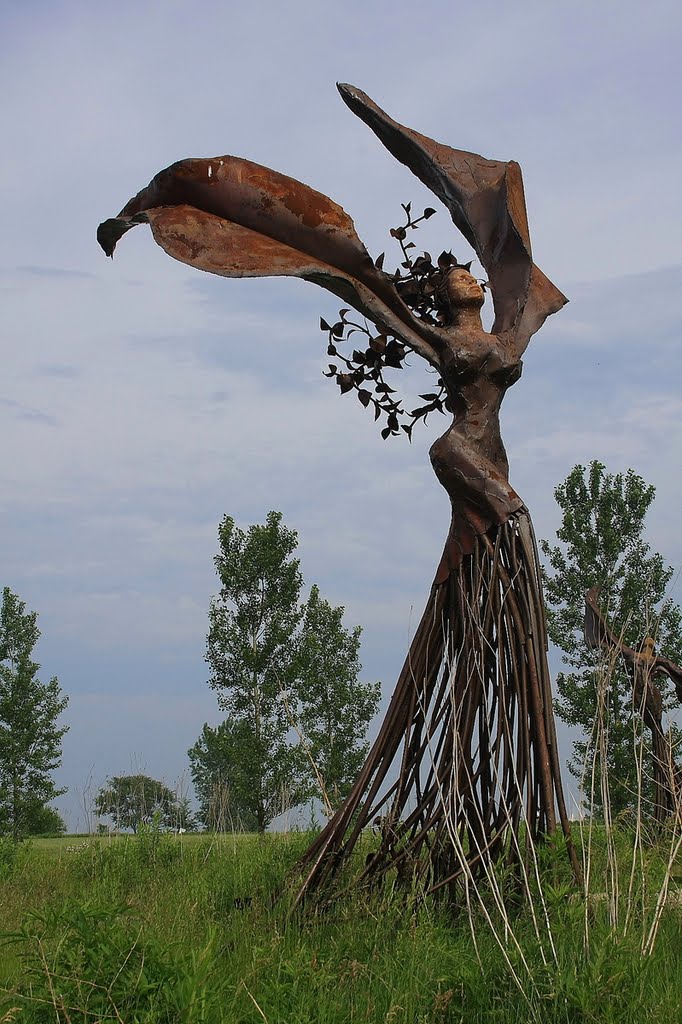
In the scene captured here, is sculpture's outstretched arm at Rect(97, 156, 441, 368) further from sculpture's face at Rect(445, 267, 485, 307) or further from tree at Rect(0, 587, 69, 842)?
tree at Rect(0, 587, 69, 842)

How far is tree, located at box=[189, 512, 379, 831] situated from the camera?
13.5m

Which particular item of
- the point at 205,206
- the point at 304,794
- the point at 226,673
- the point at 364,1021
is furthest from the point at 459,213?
the point at 226,673

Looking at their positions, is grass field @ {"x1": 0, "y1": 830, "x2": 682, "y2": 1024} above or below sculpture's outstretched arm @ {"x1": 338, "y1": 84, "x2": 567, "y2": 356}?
below

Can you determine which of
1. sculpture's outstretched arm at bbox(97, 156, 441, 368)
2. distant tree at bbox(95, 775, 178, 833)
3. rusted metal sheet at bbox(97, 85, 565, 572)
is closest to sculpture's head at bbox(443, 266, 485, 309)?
rusted metal sheet at bbox(97, 85, 565, 572)

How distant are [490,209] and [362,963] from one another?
2937 millimetres

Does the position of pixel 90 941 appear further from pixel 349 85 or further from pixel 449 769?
pixel 349 85

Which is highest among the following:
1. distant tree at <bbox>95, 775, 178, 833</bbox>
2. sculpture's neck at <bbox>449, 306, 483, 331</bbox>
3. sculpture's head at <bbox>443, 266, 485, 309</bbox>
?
sculpture's head at <bbox>443, 266, 485, 309</bbox>

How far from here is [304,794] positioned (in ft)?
40.1

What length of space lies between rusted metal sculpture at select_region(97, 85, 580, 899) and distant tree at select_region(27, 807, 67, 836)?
13349 mm

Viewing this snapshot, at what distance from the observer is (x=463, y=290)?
4.04m

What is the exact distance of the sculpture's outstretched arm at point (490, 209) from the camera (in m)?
4.10

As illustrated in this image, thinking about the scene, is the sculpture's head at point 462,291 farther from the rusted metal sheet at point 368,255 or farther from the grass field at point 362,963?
the grass field at point 362,963

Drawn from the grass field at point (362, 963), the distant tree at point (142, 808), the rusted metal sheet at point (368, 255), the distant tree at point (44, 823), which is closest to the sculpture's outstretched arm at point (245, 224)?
the rusted metal sheet at point (368, 255)

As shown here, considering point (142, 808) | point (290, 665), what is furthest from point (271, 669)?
point (142, 808)
